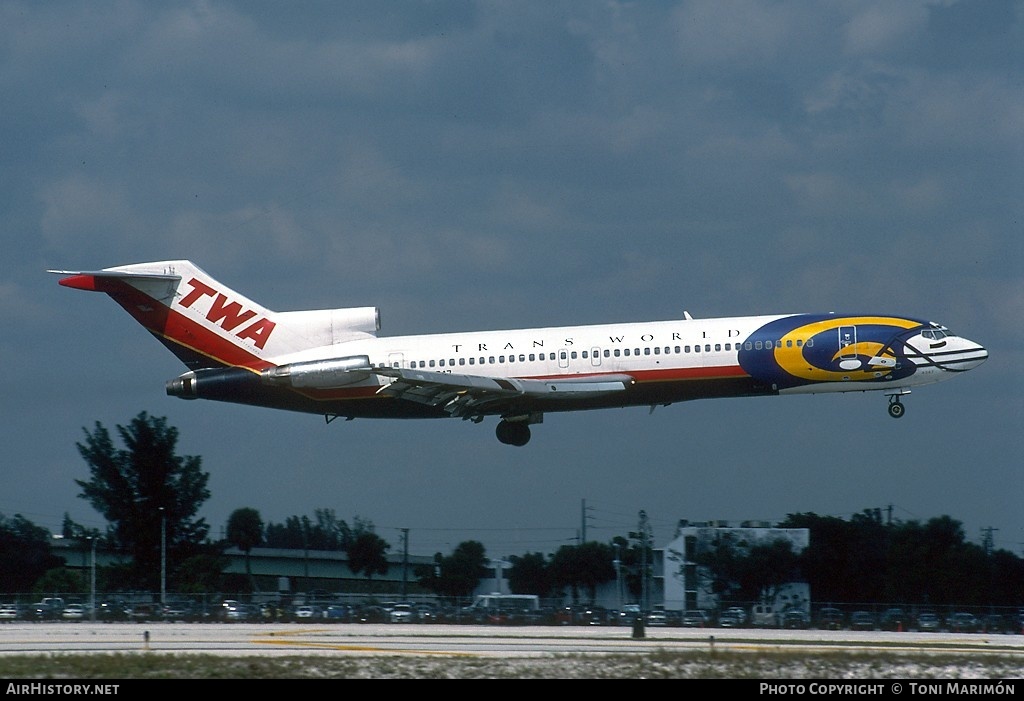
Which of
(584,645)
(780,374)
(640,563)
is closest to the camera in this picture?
(584,645)

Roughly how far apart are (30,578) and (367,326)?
44561 mm

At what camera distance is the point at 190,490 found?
93062mm

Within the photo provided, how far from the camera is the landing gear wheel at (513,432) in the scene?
5400 centimetres

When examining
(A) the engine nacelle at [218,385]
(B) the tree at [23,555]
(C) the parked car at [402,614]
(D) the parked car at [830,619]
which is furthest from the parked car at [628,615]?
(B) the tree at [23,555]

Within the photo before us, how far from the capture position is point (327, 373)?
51969 mm

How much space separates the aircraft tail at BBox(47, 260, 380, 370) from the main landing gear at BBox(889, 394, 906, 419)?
1871 cm

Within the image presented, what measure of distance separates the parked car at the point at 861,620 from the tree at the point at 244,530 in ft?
136

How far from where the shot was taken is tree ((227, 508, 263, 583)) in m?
90.9

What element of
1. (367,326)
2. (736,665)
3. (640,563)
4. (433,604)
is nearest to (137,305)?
(367,326)

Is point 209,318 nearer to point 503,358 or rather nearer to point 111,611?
point 503,358

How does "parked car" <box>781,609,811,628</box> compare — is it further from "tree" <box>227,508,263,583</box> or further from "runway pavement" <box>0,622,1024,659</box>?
"tree" <box>227,508,263,583</box>

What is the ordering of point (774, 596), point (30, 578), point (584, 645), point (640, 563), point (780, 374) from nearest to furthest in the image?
point (584, 645), point (780, 374), point (774, 596), point (640, 563), point (30, 578)

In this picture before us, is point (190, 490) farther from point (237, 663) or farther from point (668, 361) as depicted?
point (237, 663)

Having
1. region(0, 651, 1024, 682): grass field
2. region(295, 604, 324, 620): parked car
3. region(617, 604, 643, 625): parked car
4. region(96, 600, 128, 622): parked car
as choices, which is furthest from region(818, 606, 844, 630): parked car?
region(96, 600, 128, 622): parked car
